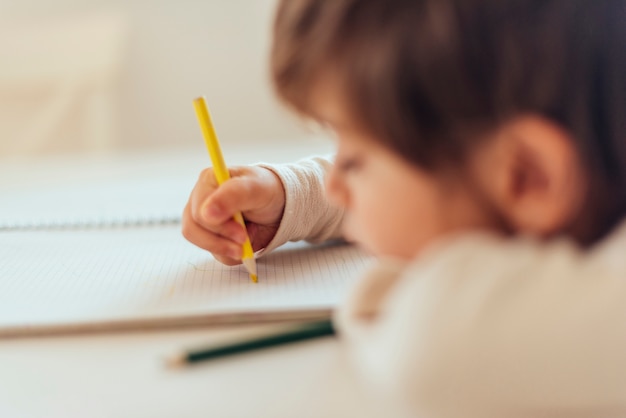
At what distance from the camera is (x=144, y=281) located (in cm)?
54

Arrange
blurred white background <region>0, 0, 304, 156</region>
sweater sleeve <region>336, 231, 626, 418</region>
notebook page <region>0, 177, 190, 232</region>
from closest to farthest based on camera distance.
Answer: sweater sleeve <region>336, 231, 626, 418</region>, notebook page <region>0, 177, 190, 232</region>, blurred white background <region>0, 0, 304, 156</region>

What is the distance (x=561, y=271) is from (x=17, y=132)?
5.33 feet

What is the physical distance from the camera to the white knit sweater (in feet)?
1.04

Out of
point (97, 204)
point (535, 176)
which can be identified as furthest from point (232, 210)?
point (97, 204)

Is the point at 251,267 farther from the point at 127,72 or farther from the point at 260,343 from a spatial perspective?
the point at 127,72

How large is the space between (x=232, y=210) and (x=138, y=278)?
93 millimetres

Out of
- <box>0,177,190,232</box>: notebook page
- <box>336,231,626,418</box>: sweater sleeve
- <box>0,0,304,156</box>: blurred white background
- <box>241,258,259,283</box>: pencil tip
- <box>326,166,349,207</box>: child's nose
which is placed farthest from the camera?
<box>0,0,304,156</box>: blurred white background

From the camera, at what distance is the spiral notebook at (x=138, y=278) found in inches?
17.8

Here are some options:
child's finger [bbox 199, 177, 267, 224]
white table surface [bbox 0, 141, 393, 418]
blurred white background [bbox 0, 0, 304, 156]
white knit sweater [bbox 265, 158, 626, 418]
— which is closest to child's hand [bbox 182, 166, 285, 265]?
child's finger [bbox 199, 177, 267, 224]

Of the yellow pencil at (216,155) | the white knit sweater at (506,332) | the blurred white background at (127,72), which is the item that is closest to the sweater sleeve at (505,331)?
the white knit sweater at (506,332)

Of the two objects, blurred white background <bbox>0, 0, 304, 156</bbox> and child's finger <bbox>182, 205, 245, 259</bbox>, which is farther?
blurred white background <bbox>0, 0, 304, 156</bbox>

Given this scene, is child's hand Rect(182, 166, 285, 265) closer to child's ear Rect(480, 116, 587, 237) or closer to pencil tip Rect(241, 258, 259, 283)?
pencil tip Rect(241, 258, 259, 283)

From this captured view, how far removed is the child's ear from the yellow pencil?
236 millimetres

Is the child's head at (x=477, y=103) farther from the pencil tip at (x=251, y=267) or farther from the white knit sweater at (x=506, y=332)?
the pencil tip at (x=251, y=267)
